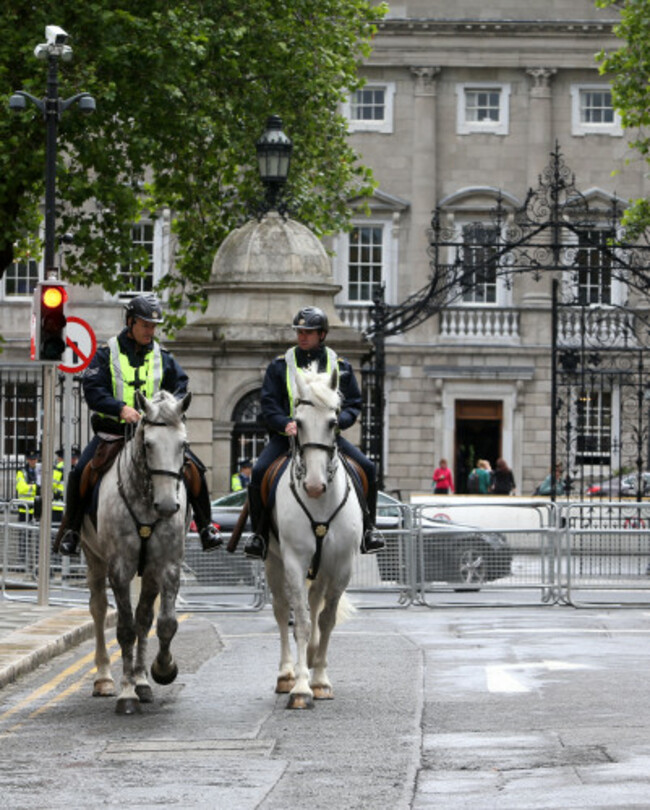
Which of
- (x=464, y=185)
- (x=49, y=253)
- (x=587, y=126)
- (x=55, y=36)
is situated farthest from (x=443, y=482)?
(x=49, y=253)

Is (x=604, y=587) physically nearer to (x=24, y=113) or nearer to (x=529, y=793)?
(x=24, y=113)

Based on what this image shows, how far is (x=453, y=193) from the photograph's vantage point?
6188 centimetres

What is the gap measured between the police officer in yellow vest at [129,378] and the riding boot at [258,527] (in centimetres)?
31

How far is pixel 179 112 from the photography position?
114ft

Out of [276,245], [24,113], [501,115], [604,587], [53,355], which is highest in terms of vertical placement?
[501,115]

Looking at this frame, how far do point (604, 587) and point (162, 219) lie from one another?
35.5 m

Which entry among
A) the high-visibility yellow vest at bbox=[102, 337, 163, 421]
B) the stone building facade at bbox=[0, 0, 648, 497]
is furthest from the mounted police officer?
the stone building facade at bbox=[0, 0, 648, 497]

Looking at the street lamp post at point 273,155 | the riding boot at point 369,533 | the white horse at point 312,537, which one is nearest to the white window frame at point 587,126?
the street lamp post at point 273,155

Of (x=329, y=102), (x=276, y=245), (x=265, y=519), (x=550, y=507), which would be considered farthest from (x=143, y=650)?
(x=329, y=102)

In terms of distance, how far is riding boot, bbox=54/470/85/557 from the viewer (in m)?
13.8

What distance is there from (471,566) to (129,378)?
11.7m

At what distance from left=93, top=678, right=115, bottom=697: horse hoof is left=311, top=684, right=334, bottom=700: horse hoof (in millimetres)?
1405

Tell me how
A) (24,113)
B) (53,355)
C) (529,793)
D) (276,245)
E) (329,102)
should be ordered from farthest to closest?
(329,102)
(24,113)
(276,245)
(53,355)
(529,793)

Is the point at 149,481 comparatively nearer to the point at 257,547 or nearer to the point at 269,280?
the point at 257,547
